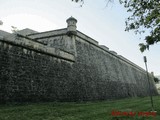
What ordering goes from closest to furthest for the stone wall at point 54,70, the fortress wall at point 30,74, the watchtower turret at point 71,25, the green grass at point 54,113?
1. the green grass at point 54,113
2. the fortress wall at point 30,74
3. the stone wall at point 54,70
4. the watchtower turret at point 71,25

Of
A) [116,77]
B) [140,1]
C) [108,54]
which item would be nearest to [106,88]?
[116,77]

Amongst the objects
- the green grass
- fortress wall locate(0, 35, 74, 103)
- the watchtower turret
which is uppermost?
the watchtower turret

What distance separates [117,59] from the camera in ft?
99.5

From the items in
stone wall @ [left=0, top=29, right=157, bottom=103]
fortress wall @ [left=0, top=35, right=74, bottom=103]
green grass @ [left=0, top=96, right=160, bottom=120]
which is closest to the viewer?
green grass @ [left=0, top=96, right=160, bottom=120]

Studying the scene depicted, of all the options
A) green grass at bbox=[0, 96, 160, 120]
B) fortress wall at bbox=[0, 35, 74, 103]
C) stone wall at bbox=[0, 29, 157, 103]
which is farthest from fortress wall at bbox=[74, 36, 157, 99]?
green grass at bbox=[0, 96, 160, 120]

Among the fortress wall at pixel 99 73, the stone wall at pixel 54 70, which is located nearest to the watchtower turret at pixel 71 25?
the stone wall at pixel 54 70

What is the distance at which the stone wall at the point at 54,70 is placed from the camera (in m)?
10.9

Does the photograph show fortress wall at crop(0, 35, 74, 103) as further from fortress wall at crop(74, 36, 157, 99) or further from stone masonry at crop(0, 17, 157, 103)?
fortress wall at crop(74, 36, 157, 99)

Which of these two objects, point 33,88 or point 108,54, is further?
point 108,54

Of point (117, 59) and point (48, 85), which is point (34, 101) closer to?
point (48, 85)

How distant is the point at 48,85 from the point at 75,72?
13.8 feet

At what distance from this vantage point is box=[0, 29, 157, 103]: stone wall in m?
10.9

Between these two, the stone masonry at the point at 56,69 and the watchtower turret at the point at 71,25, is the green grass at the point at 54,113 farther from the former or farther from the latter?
the watchtower turret at the point at 71,25

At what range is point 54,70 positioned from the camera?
47.0ft
